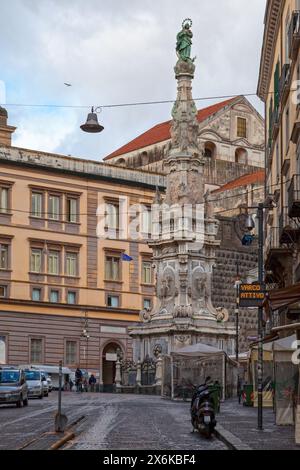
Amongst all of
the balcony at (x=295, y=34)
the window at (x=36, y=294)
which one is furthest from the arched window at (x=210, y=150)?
the balcony at (x=295, y=34)

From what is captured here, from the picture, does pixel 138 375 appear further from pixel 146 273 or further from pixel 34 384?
pixel 146 273

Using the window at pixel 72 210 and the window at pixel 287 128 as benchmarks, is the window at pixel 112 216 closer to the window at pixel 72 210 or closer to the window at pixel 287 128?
the window at pixel 72 210

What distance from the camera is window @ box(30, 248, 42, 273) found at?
75.2 m

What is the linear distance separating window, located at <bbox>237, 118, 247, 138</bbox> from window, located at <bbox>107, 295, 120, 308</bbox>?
27.0 m

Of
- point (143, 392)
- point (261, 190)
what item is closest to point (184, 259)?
point (143, 392)

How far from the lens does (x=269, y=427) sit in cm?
2816

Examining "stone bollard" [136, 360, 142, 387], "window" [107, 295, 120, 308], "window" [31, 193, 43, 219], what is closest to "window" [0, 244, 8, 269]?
"window" [31, 193, 43, 219]

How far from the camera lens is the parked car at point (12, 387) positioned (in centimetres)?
4222

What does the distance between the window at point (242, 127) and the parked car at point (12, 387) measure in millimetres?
58890

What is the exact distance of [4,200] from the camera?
74.6 m

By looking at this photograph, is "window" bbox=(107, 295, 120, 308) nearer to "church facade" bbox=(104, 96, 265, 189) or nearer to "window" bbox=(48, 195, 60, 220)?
"window" bbox=(48, 195, 60, 220)

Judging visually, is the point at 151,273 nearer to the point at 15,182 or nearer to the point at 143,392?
the point at 15,182

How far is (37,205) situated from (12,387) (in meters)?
34.6

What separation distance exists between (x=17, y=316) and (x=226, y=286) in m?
14.5
